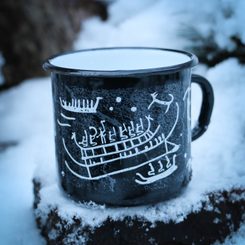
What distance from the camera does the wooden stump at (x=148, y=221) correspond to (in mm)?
850

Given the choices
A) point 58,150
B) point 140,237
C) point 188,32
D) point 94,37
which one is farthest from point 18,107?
point 140,237

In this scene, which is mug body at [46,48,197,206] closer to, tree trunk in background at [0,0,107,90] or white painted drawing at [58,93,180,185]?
white painted drawing at [58,93,180,185]

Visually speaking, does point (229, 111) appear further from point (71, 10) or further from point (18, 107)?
point (71, 10)

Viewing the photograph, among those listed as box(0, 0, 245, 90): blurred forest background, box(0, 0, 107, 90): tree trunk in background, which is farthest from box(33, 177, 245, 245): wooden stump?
box(0, 0, 107, 90): tree trunk in background

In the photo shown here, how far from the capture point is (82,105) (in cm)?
79

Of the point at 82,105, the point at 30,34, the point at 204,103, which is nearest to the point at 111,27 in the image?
the point at 30,34

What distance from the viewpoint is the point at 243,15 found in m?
1.26

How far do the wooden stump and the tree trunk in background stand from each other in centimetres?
102

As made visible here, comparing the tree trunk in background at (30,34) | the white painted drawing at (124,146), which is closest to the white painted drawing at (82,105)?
the white painted drawing at (124,146)

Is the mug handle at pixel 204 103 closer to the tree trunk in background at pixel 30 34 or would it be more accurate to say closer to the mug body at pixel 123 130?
the mug body at pixel 123 130

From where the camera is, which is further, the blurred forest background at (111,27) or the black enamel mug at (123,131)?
the blurred forest background at (111,27)

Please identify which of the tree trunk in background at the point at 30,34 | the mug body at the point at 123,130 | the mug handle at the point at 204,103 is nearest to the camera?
the mug body at the point at 123,130

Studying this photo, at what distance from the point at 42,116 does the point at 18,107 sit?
12cm

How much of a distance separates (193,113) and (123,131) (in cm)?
50
